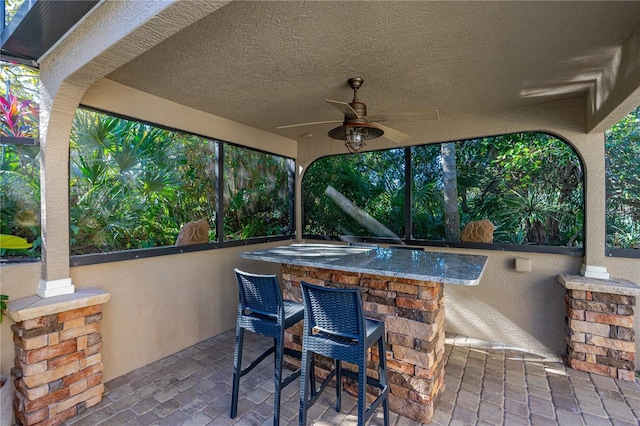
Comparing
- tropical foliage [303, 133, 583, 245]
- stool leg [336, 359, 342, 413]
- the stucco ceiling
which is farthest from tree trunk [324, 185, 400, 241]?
stool leg [336, 359, 342, 413]

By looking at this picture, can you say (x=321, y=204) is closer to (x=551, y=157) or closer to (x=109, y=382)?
(x=551, y=157)

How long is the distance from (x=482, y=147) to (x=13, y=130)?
13.5ft

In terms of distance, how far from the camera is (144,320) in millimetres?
2777

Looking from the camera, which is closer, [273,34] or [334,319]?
[334,319]

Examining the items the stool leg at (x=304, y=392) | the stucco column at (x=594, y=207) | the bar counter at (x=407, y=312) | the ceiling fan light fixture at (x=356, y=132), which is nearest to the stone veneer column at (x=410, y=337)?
the bar counter at (x=407, y=312)

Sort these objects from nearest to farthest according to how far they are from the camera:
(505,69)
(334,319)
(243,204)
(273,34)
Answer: (334,319) → (273,34) → (505,69) → (243,204)

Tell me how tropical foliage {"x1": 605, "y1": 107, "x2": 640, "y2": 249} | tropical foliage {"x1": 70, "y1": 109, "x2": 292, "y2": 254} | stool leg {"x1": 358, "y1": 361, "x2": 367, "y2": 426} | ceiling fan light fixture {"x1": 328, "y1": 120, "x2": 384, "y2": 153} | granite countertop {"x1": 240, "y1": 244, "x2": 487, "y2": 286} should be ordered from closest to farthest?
stool leg {"x1": 358, "y1": 361, "x2": 367, "y2": 426} → granite countertop {"x1": 240, "y1": 244, "x2": 487, "y2": 286} → ceiling fan light fixture {"x1": 328, "y1": 120, "x2": 384, "y2": 153} → tropical foliage {"x1": 70, "y1": 109, "x2": 292, "y2": 254} → tropical foliage {"x1": 605, "y1": 107, "x2": 640, "y2": 249}

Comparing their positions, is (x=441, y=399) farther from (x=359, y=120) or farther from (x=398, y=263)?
(x=359, y=120)

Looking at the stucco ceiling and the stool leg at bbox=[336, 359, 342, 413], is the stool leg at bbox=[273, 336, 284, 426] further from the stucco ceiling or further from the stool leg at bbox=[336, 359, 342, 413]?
the stucco ceiling

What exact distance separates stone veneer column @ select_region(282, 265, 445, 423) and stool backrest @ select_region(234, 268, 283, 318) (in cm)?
65

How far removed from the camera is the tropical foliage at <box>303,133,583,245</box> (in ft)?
9.91

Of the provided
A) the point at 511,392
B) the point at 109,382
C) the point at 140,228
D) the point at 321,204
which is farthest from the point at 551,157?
the point at 109,382

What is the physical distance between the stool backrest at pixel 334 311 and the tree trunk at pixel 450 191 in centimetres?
228

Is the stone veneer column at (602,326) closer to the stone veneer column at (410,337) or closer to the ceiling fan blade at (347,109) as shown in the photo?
the stone veneer column at (410,337)
